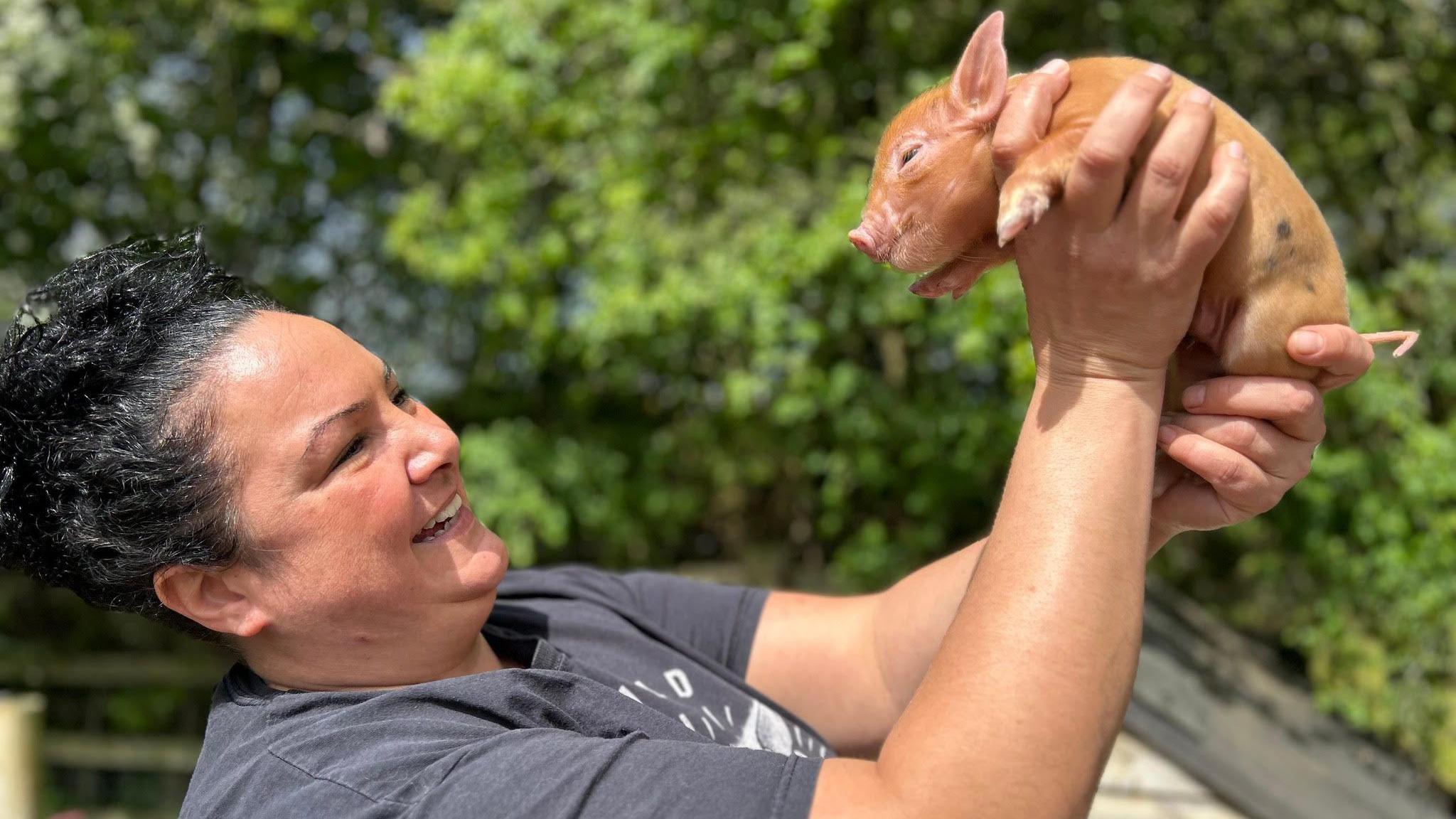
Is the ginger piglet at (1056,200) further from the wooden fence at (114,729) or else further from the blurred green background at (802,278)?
the wooden fence at (114,729)

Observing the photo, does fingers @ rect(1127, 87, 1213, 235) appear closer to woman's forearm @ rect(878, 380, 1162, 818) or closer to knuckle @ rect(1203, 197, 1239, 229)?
knuckle @ rect(1203, 197, 1239, 229)

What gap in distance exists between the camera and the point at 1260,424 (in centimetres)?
144

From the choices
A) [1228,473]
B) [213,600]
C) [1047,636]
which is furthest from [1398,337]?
[213,600]

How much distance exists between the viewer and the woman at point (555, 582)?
3.99 feet

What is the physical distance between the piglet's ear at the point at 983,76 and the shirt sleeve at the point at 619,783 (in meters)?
0.86

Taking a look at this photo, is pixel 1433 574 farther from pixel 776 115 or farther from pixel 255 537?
pixel 255 537

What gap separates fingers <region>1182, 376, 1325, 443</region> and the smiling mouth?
1043 millimetres

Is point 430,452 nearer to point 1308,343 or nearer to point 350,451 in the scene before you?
point 350,451

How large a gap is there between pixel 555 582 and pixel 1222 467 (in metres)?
1.18

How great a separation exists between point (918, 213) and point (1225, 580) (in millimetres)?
5672

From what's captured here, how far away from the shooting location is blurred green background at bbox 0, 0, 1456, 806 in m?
4.77

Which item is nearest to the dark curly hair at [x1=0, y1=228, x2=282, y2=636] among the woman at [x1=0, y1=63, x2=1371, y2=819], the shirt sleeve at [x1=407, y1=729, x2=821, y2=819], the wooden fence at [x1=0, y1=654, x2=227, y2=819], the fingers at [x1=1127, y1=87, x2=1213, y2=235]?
the woman at [x1=0, y1=63, x2=1371, y2=819]

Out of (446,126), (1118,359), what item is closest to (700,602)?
(1118,359)

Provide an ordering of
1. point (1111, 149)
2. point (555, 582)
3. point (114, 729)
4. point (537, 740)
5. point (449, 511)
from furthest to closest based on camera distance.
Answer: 1. point (114, 729)
2. point (555, 582)
3. point (449, 511)
4. point (537, 740)
5. point (1111, 149)
